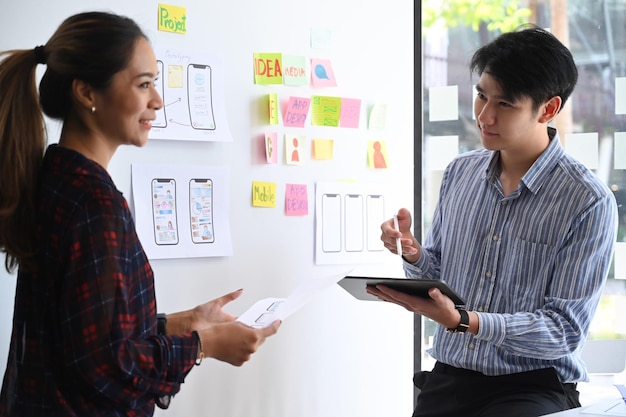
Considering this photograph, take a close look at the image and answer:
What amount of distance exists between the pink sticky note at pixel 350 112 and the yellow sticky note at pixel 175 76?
2.35ft

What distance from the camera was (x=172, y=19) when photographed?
247cm

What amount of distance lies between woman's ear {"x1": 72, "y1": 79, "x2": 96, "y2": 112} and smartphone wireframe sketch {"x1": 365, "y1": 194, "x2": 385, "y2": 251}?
1.63m

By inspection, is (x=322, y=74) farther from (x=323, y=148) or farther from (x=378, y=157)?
(x=378, y=157)

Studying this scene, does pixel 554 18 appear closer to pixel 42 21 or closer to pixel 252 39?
pixel 252 39

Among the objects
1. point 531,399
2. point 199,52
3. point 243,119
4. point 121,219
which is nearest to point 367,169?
point 243,119

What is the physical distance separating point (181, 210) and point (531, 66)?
1116mm

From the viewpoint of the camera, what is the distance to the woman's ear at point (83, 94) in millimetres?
1587

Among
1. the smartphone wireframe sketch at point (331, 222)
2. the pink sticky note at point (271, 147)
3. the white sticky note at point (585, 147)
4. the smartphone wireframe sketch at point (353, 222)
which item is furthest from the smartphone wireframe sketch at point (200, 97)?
the white sticky note at point (585, 147)

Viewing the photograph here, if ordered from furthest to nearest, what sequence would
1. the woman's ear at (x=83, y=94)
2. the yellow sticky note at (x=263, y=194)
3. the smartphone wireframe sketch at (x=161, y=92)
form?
the yellow sticky note at (x=263, y=194) < the smartphone wireframe sketch at (x=161, y=92) < the woman's ear at (x=83, y=94)

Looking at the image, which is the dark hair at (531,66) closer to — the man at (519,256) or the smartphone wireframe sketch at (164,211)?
the man at (519,256)

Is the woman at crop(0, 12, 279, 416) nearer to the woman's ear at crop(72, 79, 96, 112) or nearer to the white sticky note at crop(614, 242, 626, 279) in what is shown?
the woman's ear at crop(72, 79, 96, 112)

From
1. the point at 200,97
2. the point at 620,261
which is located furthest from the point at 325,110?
the point at 620,261

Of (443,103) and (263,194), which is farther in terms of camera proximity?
(443,103)

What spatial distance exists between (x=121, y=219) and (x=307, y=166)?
1.40 meters
